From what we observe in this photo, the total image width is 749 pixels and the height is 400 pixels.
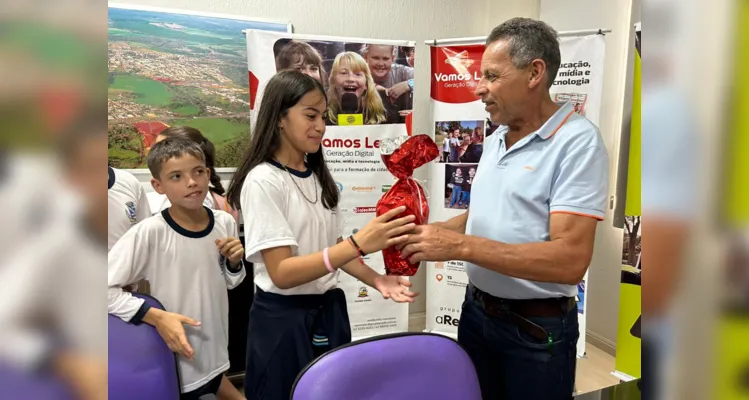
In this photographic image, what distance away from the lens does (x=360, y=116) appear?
10.4 feet

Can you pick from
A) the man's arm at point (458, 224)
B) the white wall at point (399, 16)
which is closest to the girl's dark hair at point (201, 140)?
the white wall at point (399, 16)

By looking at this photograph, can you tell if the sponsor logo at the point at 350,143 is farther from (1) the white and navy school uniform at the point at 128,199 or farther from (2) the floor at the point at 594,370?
(2) the floor at the point at 594,370

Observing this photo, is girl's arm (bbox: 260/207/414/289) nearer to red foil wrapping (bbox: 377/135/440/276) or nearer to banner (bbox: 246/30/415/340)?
red foil wrapping (bbox: 377/135/440/276)

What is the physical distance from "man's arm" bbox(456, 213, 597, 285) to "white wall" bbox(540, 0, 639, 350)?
2219mm

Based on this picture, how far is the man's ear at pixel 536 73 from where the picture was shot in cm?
132

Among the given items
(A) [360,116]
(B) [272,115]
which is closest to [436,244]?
(B) [272,115]

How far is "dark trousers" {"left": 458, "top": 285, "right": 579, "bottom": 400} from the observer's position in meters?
1.31

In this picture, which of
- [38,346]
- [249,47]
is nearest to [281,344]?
[38,346]

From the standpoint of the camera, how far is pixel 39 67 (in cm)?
15

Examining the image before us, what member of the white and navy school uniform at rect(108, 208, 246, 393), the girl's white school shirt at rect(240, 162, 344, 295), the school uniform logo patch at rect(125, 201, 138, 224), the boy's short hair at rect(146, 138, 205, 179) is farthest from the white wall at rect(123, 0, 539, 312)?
the girl's white school shirt at rect(240, 162, 344, 295)

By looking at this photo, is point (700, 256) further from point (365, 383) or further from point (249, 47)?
point (249, 47)

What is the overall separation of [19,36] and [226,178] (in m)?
3.22

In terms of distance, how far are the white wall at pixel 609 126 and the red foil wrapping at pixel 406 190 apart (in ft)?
7.71

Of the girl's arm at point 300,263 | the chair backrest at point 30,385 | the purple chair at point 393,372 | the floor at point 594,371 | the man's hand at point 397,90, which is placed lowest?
the floor at point 594,371
